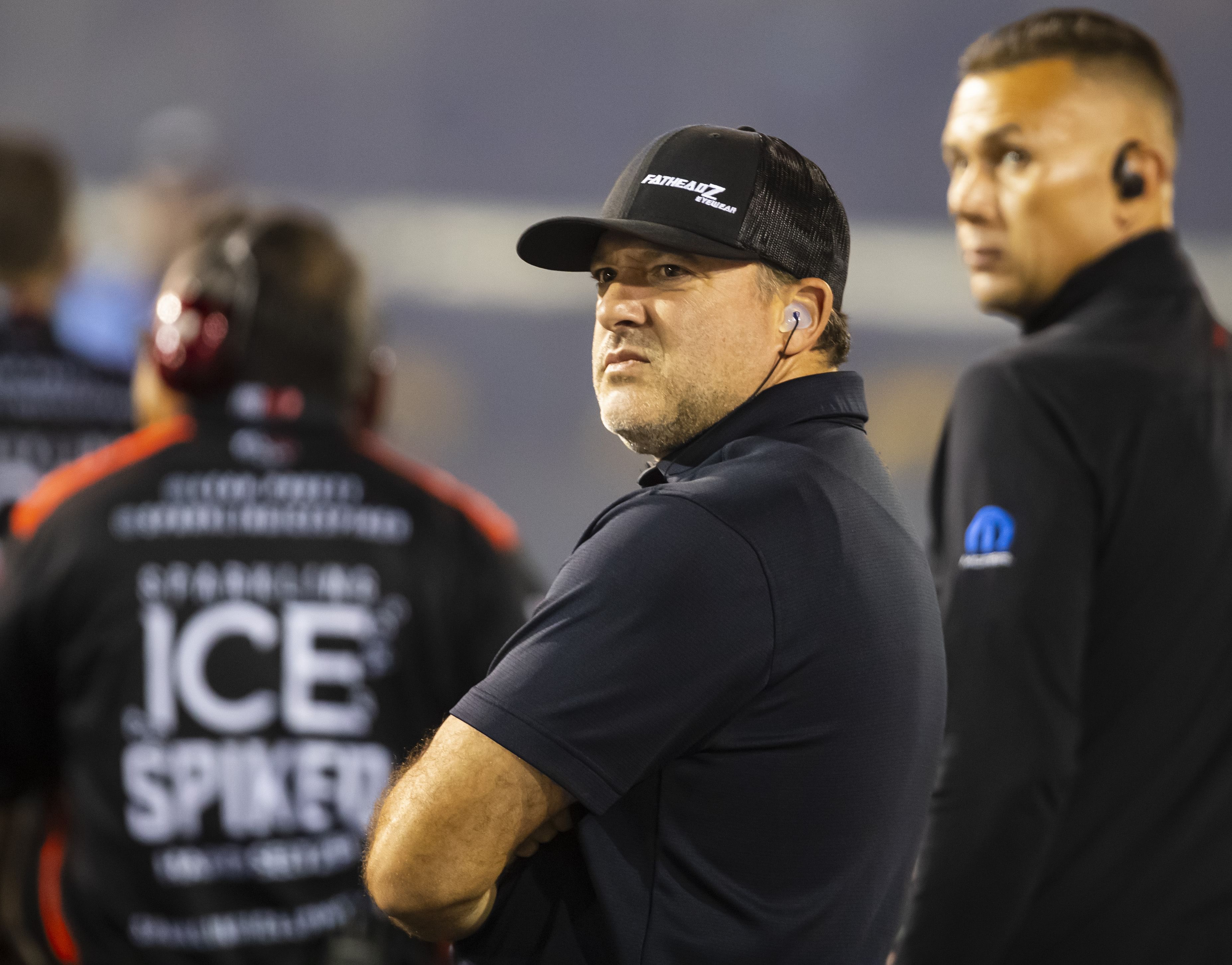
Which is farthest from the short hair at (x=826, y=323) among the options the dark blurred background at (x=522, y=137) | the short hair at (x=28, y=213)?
the dark blurred background at (x=522, y=137)

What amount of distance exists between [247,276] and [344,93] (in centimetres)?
595

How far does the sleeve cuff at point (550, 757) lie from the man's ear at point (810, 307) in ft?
1.43

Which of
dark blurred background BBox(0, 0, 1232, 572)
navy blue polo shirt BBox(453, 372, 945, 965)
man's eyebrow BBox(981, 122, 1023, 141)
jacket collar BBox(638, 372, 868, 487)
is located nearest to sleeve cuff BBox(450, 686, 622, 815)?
navy blue polo shirt BBox(453, 372, 945, 965)

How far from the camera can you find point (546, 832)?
119 centimetres

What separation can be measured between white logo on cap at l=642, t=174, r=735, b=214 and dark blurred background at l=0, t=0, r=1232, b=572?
19.4 feet

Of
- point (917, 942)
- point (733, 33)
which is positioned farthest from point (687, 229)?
point (733, 33)

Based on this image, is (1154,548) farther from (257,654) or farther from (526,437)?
(526,437)

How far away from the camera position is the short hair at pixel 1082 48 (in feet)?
6.21

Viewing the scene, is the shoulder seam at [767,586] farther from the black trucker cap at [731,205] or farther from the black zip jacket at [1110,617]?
the black zip jacket at [1110,617]

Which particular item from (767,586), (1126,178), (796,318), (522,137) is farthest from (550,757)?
(522,137)

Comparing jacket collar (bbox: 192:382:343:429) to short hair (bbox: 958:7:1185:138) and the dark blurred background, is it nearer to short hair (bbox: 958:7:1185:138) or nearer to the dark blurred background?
short hair (bbox: 958:7:1185:138)

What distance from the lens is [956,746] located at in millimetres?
1628

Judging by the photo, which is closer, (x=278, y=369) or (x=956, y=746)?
(x=956, y=746)

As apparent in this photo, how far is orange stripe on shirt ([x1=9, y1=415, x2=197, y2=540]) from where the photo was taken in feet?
7.16
